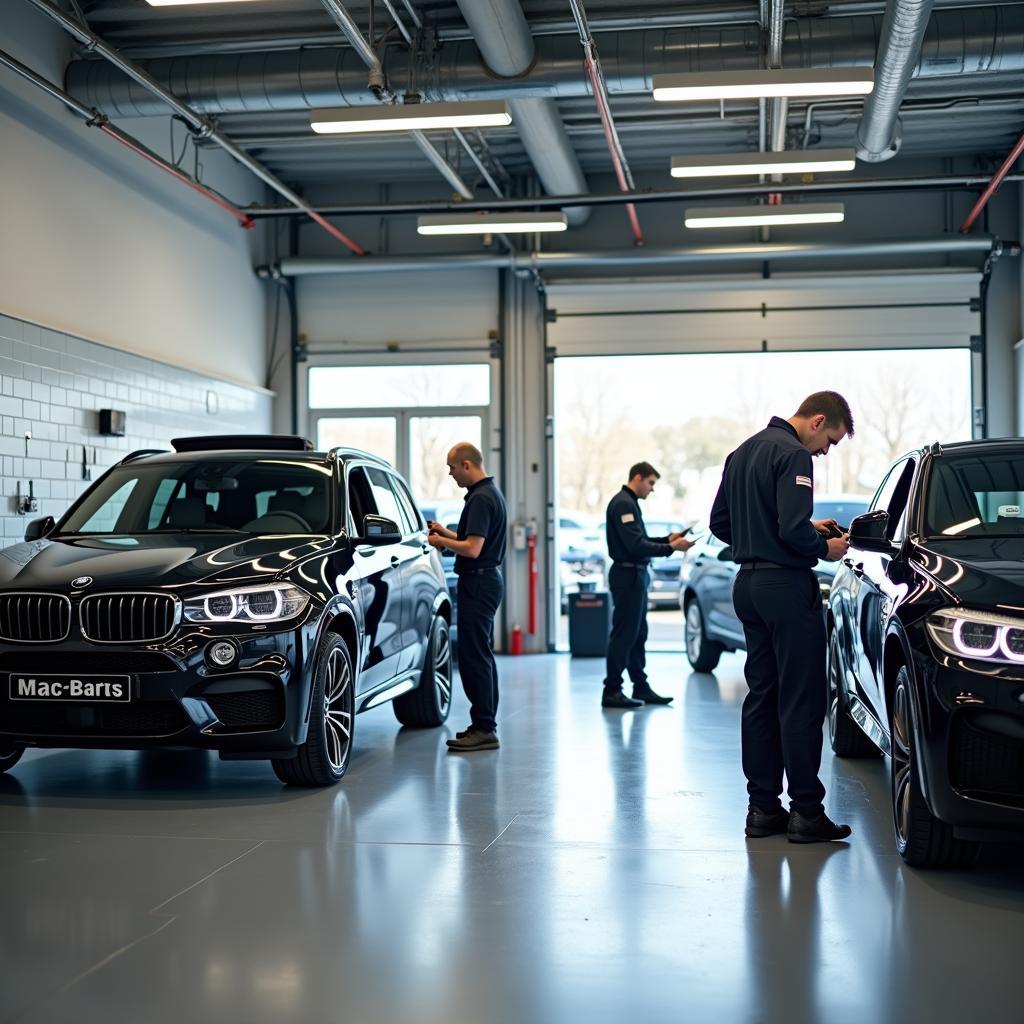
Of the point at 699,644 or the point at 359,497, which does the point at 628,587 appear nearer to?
the point at 699,644

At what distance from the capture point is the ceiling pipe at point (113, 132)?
30.7 feet

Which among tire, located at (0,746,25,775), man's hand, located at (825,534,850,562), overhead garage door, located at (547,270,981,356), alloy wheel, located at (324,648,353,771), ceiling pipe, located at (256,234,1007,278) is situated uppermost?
ceiling pipe, located at (256,234,1007,278)

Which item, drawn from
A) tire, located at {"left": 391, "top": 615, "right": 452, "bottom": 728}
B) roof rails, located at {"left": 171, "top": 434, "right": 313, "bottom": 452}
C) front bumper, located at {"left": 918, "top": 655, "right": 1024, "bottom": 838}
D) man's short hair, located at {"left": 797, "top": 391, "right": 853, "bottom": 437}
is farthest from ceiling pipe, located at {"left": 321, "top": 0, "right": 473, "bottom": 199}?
front bumper, located at {"left": 918, "top": 655, "right": 1024, "bottom": 838}

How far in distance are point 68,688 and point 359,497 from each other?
6.95ft

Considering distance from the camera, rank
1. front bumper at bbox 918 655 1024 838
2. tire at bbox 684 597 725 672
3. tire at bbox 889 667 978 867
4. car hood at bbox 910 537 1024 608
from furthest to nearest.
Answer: tire at bbox 684 597 725 672 → tire at bbox 889 667 978 867 → car hood at bbox 910 537 1024 608 → front bumper at bbox 918 655 1024 838

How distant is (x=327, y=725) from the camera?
6.30 meters

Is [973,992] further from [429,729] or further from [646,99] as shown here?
[646,99]

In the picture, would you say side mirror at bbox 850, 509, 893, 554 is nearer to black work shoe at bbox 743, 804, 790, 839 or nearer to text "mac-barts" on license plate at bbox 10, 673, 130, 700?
black work shoe at bbox 743, 804, 790, 839

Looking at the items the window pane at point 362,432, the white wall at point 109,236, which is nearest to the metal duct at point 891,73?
the white wall at point 109,236

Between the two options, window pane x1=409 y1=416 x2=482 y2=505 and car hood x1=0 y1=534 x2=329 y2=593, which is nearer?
car hood x1=0 y1=534 x2=329 y2=593

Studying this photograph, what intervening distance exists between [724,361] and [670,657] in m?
3.59

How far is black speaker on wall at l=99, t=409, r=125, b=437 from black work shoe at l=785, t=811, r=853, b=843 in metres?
7.46

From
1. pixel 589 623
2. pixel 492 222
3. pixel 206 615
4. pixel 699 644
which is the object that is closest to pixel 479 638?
pixel 206 615

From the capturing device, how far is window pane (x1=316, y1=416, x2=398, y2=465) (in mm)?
15664
